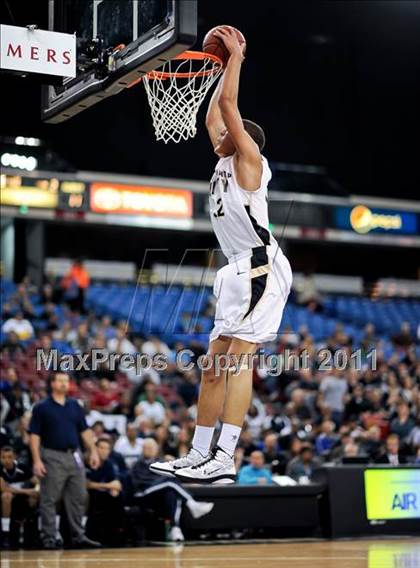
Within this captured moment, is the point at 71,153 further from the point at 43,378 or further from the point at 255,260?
the point at 255,260

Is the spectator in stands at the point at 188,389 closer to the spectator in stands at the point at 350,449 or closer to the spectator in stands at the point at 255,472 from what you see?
the spectator in stands at the point at 350,449

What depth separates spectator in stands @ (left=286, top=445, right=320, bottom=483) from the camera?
14.8 meters

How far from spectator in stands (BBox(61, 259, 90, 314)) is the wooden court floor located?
14.3 metres

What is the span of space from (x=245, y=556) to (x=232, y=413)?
3823mm

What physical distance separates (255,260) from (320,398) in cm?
1208

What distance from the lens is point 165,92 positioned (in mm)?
8305

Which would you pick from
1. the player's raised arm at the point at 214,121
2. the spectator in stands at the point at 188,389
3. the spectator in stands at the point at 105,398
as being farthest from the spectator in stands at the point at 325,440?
the player's raised arm at the point at 214,121

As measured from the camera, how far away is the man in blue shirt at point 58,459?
1224cm

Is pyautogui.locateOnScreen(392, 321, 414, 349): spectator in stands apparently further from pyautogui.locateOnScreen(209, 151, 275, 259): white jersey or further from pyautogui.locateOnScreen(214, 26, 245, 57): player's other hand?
pyautogui.locateOnScreen(214, 26, 245, 57): player's other hand

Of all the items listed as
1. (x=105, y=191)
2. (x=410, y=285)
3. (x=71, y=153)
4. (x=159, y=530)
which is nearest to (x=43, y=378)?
(x=159, y=530)

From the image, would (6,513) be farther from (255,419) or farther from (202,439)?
(202,439)

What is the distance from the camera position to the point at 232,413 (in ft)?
24.1

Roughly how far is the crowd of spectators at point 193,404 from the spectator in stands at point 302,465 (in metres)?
0.01

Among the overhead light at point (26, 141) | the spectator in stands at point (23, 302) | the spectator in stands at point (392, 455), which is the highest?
the overhead light at point (26, 141)
